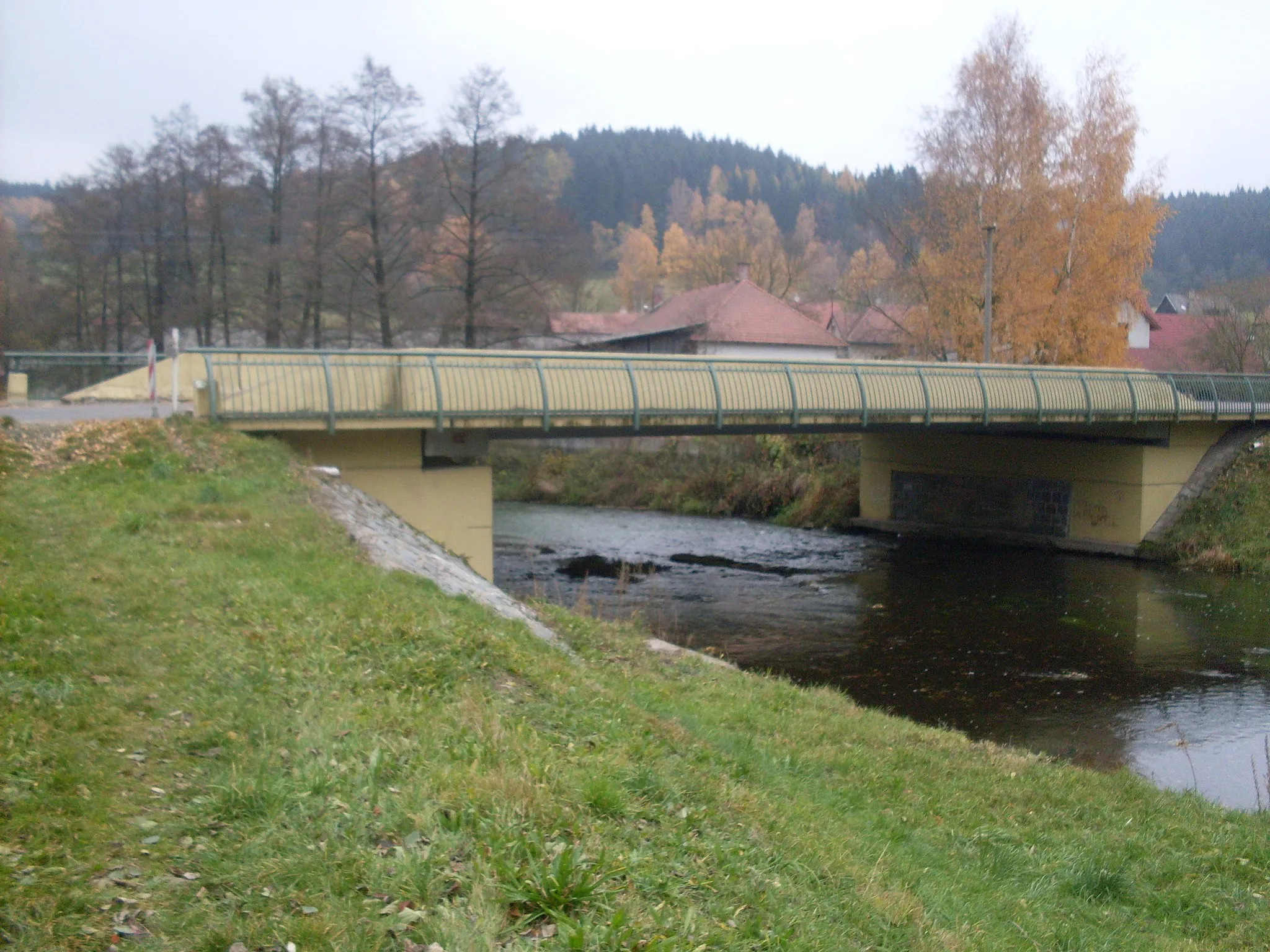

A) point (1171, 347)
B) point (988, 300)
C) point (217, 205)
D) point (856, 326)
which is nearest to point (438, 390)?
point (217, 205)

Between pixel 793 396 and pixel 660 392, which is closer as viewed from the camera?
pixel 660 392

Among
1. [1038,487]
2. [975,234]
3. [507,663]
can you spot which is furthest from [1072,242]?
[507,663]

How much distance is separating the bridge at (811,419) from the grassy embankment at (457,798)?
17.3 ft

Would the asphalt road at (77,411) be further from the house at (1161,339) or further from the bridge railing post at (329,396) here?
the house at (1161,339)

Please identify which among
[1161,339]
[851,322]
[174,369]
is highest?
[851,322]

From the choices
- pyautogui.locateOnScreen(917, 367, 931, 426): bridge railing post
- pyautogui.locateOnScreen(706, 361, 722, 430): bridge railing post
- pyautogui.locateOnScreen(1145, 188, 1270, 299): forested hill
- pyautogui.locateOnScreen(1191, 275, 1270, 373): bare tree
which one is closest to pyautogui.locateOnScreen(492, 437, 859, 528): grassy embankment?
pyautogui.locateOnScreen(917, 367, 931, 426): bridge railing post

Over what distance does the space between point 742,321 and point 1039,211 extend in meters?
16.8

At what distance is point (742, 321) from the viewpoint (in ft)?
160

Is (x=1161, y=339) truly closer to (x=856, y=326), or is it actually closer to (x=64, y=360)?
(x=856, y=326)

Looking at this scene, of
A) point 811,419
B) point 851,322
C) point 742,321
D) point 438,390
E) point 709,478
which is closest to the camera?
point 438,390

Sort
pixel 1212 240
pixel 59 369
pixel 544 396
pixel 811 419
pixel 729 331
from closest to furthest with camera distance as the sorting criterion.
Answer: pixel 544 396
pixel 59 369
pixel 811 419
pixel 729 331
pixel 1212 240

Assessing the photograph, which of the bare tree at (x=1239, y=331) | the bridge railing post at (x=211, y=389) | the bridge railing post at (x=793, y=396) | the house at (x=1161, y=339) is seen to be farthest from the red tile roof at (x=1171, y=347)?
the bridge railing post at (x=211, y=389)

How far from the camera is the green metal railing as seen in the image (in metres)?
15.5

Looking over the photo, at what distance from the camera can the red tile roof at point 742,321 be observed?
47781 mm
